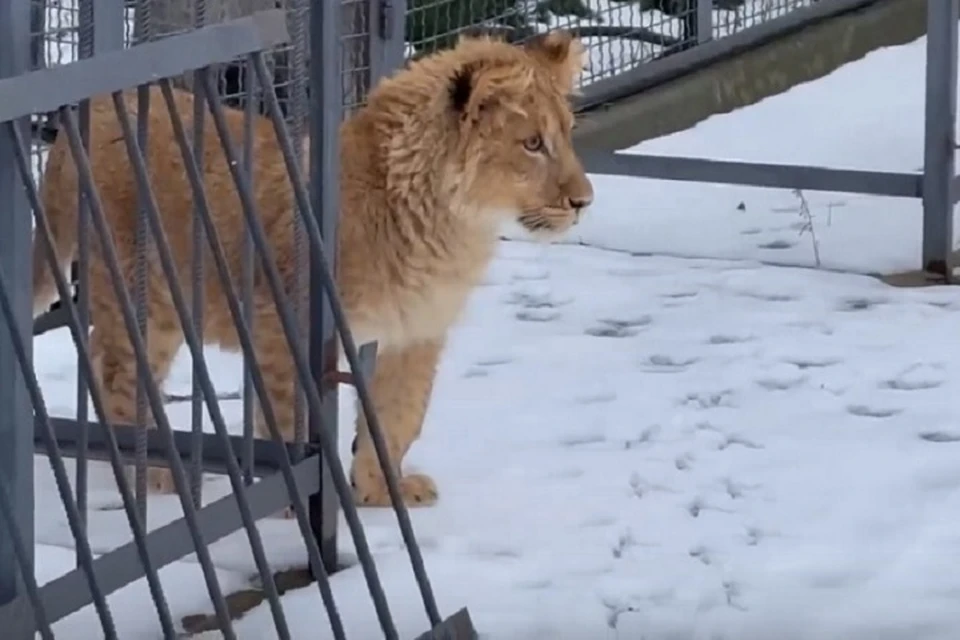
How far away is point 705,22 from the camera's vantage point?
8.23 meters

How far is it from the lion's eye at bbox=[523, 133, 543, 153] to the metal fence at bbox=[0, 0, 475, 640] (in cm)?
52

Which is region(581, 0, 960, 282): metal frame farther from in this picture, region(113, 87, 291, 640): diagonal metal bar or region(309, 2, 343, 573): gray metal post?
region(113, 87, 291, 640): diagonal metal bar

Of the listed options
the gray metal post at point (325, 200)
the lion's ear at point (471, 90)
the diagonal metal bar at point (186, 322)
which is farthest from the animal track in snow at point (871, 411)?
the diagonal metal bar at point (186, 322)

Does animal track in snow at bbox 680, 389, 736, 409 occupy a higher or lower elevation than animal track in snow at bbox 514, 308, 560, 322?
lower

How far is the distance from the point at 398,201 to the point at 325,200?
51 cm

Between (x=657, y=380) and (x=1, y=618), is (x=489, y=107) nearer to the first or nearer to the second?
(x=657, y=380)

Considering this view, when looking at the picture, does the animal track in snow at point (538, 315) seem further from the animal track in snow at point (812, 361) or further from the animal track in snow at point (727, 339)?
the animal track in snow at point (812, 361)

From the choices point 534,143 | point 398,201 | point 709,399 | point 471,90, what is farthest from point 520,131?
point 709,399

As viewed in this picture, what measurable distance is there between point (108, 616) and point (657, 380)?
2.53 m

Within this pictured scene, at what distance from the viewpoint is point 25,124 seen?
3.11 m

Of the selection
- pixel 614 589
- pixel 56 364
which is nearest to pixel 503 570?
pixel 614 589

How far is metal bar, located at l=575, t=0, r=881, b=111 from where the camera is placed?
782 cm

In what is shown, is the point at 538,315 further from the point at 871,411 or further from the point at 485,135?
the point at 485,135

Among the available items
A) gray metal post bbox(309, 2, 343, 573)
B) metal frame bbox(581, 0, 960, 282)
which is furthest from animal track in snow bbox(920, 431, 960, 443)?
gray metal post bbox(309, 2, 343, 573)
